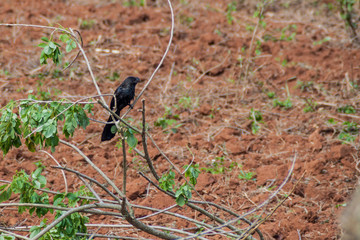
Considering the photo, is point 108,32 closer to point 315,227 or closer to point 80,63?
point 80,63

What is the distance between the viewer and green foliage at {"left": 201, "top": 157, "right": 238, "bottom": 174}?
469 cm

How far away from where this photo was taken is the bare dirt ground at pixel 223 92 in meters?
4.39

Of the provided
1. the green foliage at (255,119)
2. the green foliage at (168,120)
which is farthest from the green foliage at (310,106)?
the green foliage at (168,120)

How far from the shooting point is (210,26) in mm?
7832

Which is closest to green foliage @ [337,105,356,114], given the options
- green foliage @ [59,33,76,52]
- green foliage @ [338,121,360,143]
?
green foliage @ [338,121,360,143]

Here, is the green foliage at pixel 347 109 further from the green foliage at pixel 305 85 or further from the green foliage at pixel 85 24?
the green foliage at pixel 85 24

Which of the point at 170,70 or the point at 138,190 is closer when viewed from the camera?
the point at 138,190

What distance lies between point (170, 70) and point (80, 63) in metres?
1.43

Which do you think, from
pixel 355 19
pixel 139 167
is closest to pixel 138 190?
pixel 139 167

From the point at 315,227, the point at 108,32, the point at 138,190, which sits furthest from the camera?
the point at 108,32

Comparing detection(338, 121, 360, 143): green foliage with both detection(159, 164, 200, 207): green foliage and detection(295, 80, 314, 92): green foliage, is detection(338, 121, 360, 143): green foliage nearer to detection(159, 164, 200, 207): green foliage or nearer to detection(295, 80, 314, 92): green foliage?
detection(295, 80, 314, 92): green foliage

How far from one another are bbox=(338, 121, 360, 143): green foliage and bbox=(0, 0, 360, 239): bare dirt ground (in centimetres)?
2

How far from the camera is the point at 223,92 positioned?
621 cm

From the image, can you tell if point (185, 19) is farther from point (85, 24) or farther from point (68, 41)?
point (68, 41)
